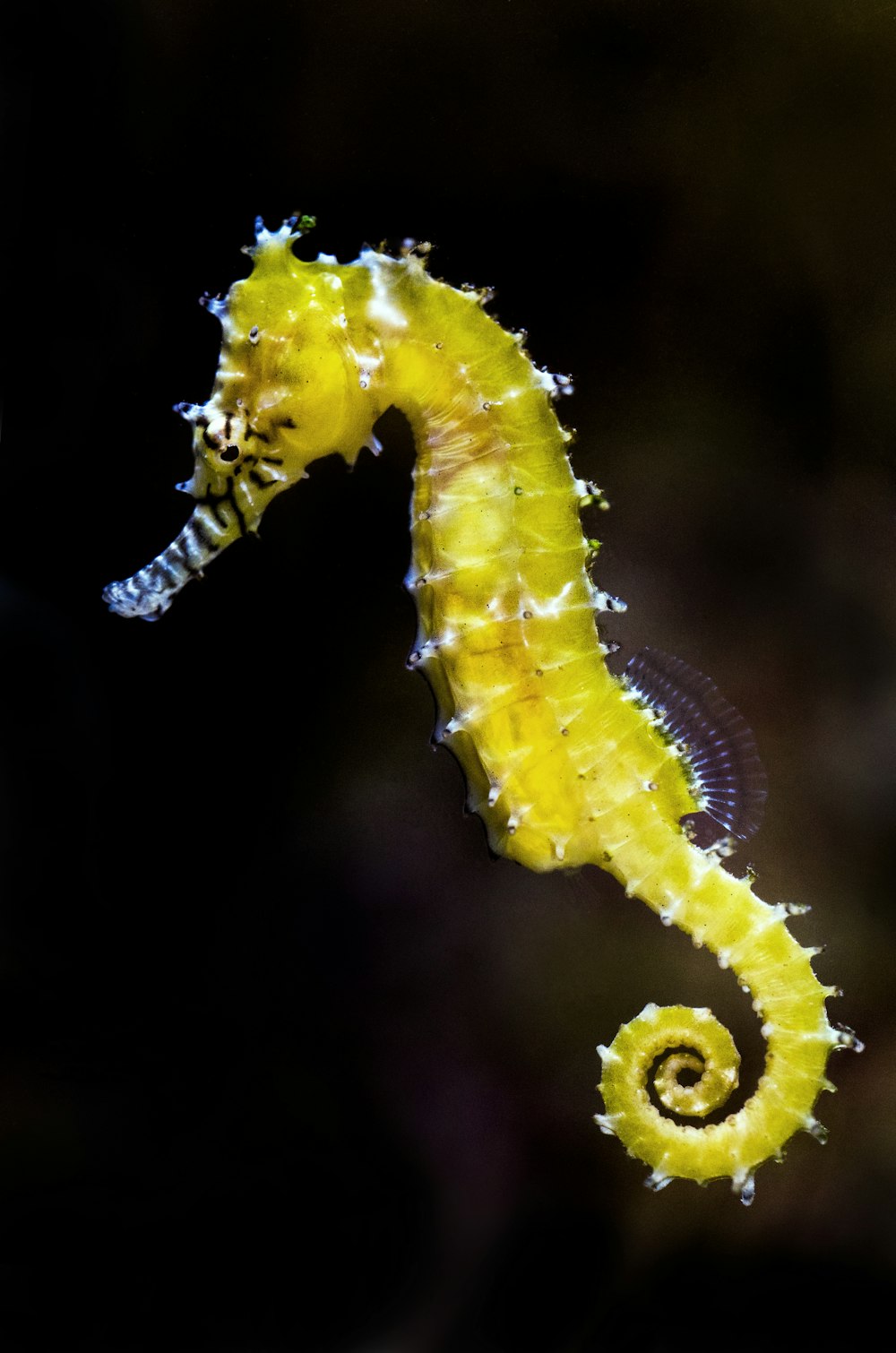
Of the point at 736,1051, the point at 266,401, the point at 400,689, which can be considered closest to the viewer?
the point at 266,401

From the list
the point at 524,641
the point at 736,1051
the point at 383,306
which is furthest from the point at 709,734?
the point at 383,306

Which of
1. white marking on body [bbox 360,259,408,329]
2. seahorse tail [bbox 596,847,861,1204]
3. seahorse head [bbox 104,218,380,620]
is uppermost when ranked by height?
white marking on body [bbox 360,259,408,329]

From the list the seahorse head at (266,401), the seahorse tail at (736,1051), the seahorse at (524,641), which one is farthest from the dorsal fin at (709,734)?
the seahorse head at (266,401)

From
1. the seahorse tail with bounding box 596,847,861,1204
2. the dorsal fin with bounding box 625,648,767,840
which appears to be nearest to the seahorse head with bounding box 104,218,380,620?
the dorsal fin with bounding box 625,648,767,840

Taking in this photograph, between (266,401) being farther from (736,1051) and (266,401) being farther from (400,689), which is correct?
(736,1051)

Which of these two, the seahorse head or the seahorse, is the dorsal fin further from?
the seahorse head

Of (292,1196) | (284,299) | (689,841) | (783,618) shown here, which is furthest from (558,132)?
(292,1196)

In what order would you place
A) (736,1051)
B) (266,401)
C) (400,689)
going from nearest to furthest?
(266,401), (736,1051), (400,689)
